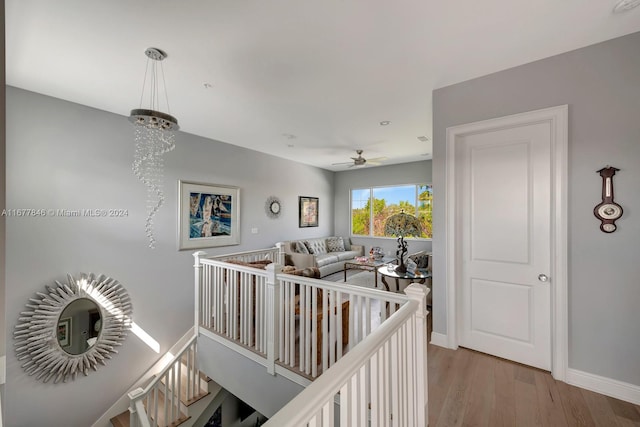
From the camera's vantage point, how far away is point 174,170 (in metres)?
3.85

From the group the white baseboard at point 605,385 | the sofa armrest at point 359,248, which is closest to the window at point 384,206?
the sofa armrest at point 359,248

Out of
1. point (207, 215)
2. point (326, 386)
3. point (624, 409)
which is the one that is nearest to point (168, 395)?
point (207, 215)

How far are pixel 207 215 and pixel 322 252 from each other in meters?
3.14

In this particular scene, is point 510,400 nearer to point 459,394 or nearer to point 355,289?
point 459,394

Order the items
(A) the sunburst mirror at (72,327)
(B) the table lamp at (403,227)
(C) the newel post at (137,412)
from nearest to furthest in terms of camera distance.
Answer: (A) the sunburst mirror at (72,327)
(C) the newel post at (137,412)
(B) the table lamp at (403,227)

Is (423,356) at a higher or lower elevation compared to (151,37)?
lower

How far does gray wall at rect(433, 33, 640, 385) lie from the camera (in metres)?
1.86

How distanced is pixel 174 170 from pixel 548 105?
14.7 ft

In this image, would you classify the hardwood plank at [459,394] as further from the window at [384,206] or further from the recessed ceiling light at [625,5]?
the window at [384,206]

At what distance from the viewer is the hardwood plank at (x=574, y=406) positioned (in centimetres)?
167

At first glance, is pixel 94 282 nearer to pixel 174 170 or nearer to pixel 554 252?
pixel 174 170

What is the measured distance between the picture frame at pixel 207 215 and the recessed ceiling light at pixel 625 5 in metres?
4.68

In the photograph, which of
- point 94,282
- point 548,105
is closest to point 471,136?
point 548,105

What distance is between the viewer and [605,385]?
1.90 meters
